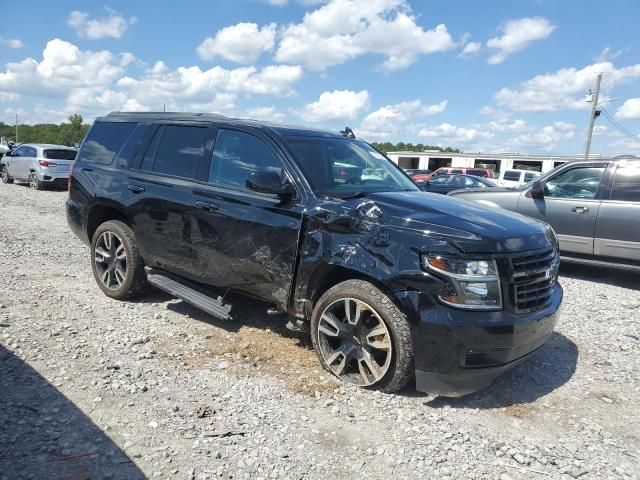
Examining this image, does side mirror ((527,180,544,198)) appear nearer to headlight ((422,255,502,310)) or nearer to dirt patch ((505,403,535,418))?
dirt patch ((505,403,535,418))

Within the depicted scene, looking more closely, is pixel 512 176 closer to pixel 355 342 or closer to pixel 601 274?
pixel 601 274

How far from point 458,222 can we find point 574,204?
16.1 feet

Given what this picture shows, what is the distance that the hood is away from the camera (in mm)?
3246

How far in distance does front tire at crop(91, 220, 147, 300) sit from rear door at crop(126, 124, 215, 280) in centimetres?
15

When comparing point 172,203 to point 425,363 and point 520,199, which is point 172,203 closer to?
point 425,363

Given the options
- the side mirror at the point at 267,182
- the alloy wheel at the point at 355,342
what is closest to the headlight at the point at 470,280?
the alloy wheel at the point at 355,342

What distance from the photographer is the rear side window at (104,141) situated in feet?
17.9

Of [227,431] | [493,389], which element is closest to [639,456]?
[493,389]

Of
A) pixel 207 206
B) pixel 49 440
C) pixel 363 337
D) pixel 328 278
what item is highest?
pixel 207 206

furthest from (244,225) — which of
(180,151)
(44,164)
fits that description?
(44,164)

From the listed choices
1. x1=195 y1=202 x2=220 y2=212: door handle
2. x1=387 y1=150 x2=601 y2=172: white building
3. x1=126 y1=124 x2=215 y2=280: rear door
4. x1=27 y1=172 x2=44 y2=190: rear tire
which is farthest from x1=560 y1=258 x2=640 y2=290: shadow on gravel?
x1=387 y1=150 x2=601 y2=172: white building

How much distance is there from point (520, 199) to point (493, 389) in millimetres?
5052

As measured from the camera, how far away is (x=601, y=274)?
7914 millimetres

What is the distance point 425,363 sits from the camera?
3.28 meters
